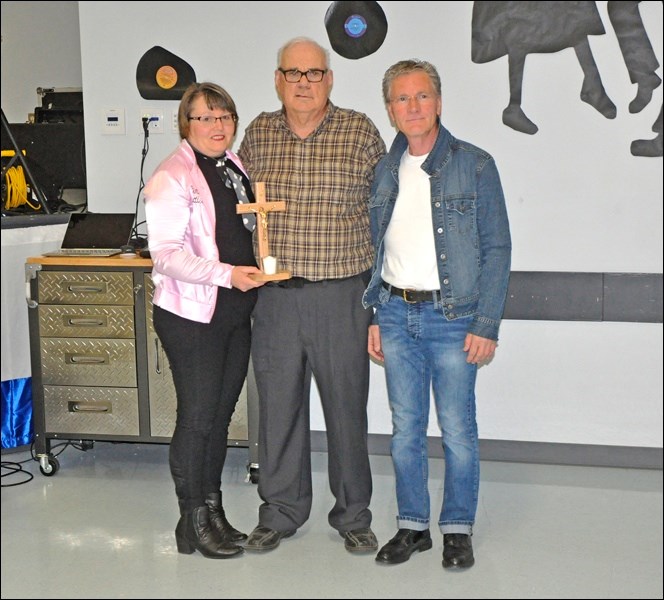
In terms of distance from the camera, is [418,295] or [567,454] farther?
[567,454]

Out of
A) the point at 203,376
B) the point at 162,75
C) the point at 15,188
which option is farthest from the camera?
the point at 15,188

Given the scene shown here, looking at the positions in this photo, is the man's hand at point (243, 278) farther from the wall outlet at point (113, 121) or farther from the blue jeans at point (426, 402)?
the wall outlet at point (113, 121)

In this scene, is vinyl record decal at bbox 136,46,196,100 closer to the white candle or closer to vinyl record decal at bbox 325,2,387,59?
vinyl record decal at bbox 325,2,387,59

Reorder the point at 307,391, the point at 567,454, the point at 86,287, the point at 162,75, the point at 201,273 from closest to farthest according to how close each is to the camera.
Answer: the point at 201,273
the point at 307,391
the point at 86,287
the point at 567,454
the point at 162,75

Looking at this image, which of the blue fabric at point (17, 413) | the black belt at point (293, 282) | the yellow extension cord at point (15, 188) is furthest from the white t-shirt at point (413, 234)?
the yellow extension cord at point (15, 188)

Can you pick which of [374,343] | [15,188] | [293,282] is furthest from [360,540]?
[15,188]

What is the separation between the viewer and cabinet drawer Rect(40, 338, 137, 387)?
364 centimetres

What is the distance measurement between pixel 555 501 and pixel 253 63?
226cm

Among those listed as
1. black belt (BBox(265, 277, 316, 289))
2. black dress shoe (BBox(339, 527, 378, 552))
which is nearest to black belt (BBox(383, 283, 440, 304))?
black belt (BBox(265, 277, 316, 289))

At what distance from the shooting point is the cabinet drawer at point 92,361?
3.64m

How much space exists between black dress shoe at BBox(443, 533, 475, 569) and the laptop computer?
1942 mm

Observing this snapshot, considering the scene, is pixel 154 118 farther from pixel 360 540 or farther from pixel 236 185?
pixel 360 540

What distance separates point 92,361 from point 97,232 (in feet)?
1.94

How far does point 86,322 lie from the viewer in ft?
11.9
